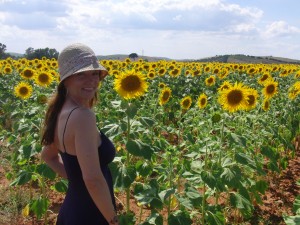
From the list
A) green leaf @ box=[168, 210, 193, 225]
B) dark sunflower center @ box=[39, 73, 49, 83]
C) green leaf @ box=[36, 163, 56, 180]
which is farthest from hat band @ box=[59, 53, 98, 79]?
dark sunflower center @ box=[39, 73, 49, 83]

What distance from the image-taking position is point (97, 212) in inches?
91.5

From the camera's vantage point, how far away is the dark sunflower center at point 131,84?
3662mm

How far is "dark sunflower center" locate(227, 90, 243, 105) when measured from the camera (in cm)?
407

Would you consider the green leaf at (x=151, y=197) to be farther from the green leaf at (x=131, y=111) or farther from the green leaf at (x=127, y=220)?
the green leaf at (x=131, y=111)

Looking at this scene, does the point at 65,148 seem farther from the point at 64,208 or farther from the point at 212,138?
the point at 212,138

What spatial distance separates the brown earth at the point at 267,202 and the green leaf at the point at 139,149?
94 cm

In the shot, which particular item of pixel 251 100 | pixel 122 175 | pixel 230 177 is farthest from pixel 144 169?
pixel 251 100

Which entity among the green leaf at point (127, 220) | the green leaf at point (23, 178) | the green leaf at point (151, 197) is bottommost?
the green leaf at point (127, 220)

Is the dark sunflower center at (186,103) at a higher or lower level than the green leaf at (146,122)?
lower

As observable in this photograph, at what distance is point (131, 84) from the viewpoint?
3.67 meters

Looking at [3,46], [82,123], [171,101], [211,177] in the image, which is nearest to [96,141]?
[82,123]

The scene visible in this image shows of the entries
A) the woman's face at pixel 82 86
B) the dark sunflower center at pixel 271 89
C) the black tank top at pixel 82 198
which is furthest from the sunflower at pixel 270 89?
the woman's face at pixel 82 86

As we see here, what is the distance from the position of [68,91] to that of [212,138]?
201 cm

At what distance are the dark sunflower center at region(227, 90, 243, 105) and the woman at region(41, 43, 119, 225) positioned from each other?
2017 millimetres
